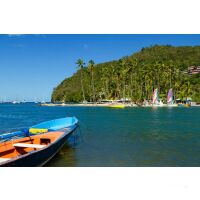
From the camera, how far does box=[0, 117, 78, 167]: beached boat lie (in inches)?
401

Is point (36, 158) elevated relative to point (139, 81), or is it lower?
lower

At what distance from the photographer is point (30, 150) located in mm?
13484

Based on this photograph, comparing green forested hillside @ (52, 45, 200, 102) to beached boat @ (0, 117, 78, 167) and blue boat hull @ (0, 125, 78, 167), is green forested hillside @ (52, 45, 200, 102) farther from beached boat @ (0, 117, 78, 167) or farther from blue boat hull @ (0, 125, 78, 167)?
blue boat hull @ (0, 125, 78, 167)

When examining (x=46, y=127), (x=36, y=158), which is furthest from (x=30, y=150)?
(x=46, y=127)

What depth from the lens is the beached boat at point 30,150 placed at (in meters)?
10.2

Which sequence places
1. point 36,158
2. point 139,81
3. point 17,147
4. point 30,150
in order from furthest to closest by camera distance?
point 139,81
point 30,150
point 17,147
point 36,158

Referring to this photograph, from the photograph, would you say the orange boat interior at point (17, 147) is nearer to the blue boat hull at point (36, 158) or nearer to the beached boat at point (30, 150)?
the beached boat at point (30, 150)

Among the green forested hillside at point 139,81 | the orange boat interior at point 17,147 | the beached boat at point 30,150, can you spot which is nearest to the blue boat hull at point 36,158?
the beached boat at point 30,150

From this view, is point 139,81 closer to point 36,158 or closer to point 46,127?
point 46,127

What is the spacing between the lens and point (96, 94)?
113750 mm

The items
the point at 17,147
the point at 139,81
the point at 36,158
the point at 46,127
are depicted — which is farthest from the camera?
the point at 139,81
